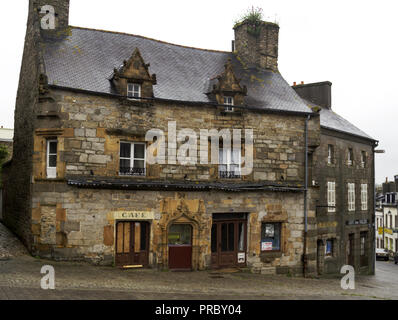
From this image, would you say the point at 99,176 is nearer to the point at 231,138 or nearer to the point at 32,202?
the point at 32,202

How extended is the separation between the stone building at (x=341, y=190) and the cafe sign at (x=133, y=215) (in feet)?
28.7

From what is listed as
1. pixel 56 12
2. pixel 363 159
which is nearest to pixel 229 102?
pixel 56 12

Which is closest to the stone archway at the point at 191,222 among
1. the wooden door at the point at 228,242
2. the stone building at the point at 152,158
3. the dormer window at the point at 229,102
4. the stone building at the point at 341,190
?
the stone building at the point at 152,158

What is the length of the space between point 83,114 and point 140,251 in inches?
206

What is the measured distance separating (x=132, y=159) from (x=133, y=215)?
6.63 ft

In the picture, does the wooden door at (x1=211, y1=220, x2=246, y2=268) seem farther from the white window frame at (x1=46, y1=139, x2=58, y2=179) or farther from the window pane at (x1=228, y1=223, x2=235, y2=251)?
the white window frame at (x1=46, y1=139, x2=58, y2=179)

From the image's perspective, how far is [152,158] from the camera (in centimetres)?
1623

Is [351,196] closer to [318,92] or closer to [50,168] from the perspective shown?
[318,92]

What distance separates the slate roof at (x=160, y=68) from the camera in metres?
15.9

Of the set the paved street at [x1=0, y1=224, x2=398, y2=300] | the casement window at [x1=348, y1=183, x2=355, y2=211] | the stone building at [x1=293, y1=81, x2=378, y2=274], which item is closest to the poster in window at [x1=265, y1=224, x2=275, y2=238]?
the paved street at [x1=0, y1=224, x2=398, y2=300]

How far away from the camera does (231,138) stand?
57.4 ft

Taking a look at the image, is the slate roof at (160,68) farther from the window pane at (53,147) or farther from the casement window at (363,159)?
the casement window at (363,159)

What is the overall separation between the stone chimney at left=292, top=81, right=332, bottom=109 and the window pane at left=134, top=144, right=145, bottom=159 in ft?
47.5
